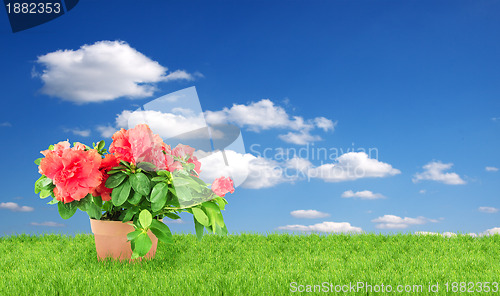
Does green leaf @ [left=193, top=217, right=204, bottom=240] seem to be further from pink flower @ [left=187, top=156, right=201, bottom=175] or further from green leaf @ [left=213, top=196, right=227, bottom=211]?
pink flower @ [left=187, top=156, right=201, bottom=175]

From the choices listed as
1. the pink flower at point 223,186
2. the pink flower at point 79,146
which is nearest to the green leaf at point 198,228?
the pink flower at point 223,186

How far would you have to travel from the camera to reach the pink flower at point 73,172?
3268 mm

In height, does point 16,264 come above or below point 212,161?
below

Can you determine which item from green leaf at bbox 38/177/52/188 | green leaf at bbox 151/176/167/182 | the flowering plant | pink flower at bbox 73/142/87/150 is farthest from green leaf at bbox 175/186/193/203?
green leaf at bbox 38/177/52/188

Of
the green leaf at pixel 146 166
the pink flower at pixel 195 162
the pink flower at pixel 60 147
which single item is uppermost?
the pink flower at pixel 60 147

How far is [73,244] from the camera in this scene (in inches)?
195

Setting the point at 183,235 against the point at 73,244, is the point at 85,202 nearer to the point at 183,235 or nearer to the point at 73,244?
the point at 73,244

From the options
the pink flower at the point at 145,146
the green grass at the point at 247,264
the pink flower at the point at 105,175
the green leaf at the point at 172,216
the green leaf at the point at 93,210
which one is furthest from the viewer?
the green leaf at the point at 172,216

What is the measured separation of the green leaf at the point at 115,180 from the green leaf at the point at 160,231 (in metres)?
0.47

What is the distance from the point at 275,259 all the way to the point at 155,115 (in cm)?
180

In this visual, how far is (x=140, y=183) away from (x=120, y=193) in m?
0.19

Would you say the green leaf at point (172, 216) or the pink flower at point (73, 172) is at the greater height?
Result: the pink flower at point (73, 172)

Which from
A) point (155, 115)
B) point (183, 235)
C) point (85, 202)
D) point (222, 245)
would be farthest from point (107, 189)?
point (183, 235)

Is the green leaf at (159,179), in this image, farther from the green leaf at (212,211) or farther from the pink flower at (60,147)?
the pink flower at (60,147)
